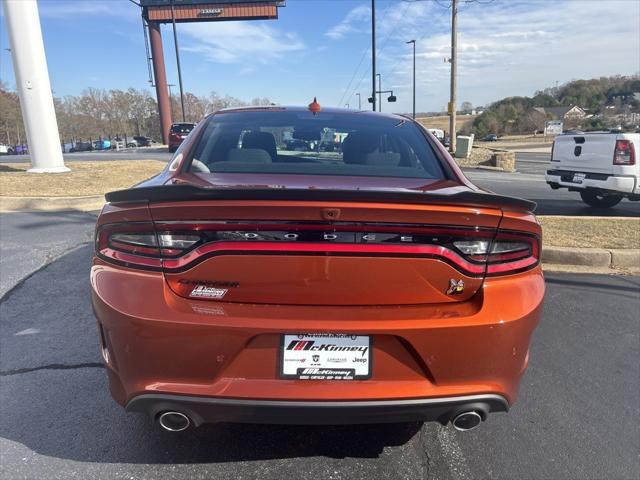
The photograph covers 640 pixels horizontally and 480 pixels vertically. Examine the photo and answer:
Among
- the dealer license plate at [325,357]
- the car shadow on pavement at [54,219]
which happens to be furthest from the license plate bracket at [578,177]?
the car shadow on pavement at [54,219]

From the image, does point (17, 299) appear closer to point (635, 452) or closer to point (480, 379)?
point (480, 379)

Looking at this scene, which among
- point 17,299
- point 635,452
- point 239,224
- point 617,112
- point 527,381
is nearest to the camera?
point 239,224

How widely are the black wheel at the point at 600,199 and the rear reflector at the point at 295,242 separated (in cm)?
885

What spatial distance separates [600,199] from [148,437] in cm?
987

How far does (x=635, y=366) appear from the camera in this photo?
321 cm

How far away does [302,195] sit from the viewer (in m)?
1.79

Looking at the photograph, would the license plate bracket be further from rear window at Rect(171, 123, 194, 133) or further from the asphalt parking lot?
rear window at Rect(171, 123, 194, 133)

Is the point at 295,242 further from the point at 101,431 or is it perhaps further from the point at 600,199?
the point at 600,199

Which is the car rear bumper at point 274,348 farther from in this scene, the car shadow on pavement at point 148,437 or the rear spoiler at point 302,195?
the car shadow on pavement at point 148,437

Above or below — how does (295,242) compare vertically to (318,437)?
above

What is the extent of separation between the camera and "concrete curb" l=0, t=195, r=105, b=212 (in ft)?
27.7

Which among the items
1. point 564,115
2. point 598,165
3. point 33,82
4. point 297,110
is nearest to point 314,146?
point 297,110

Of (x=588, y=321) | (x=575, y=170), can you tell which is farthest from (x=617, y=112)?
(x=588, y=321)

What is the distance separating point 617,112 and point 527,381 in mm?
71440
